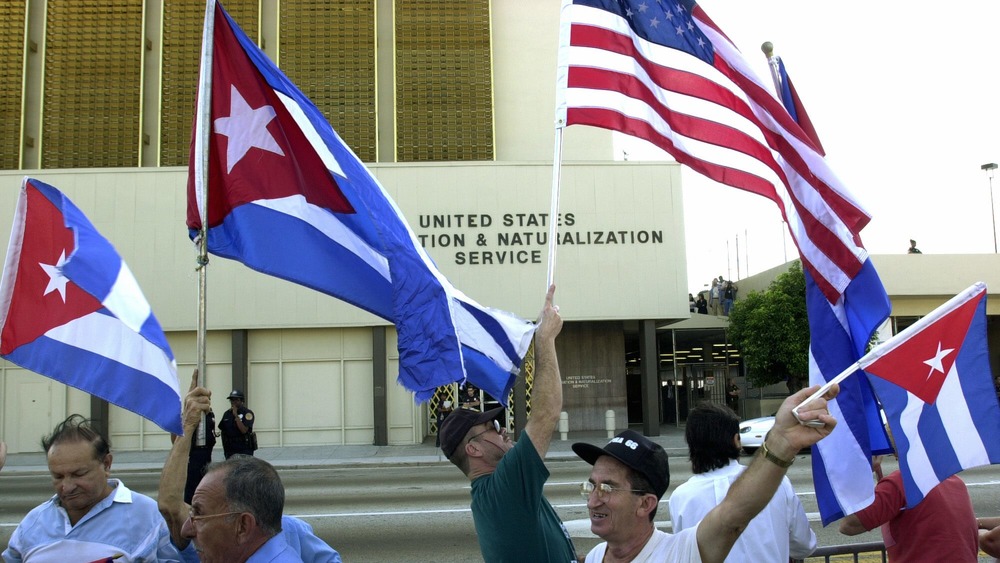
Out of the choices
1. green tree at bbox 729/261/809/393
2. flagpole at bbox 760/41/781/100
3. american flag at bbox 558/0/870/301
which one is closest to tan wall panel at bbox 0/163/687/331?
green tree at bbox 729/261/809/393

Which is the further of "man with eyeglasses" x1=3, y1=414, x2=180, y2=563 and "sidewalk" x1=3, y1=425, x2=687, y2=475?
"sidewalk" x1=3, y1=425, x2=687, y2=475

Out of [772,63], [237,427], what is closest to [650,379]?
[237,427]

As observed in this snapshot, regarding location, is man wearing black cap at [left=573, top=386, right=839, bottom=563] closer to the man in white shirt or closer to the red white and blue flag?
the man in white shirt

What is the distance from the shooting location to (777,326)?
2572cm

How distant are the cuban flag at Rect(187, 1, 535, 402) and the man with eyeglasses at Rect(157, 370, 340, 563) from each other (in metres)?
1.32

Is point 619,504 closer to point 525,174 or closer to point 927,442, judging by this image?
point 927,442

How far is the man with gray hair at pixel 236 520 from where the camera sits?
118 inches

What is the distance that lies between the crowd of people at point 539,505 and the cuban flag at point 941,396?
0.26 metres

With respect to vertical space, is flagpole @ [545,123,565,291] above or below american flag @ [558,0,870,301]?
below

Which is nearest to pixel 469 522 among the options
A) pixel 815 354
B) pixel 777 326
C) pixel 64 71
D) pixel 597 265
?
pixel 815 354

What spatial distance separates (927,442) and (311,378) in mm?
23201

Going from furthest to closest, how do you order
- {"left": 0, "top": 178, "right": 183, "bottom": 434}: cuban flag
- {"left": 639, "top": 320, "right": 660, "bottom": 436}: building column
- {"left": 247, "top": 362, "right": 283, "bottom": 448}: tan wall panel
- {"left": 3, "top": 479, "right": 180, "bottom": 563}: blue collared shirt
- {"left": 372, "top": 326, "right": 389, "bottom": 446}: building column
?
{"left": 639, "top": 320, "right": 660, "bottom": 436}: building column < {"left": 247, "top": 362, "right": 283, "bottom": 448}: tan wall panel < {"left": 372, "top": 326, "right": 389, "bottom": 446}: building column < {"left": 0, "top": 178, "right": 183, "bottom": 434}: cuban flag < {"left": 3, "top": 479, "right": 180, "bottom": 563}: blue collared shirt

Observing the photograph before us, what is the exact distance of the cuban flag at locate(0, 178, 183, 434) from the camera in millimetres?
4250

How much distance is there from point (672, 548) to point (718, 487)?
109 centimetres
